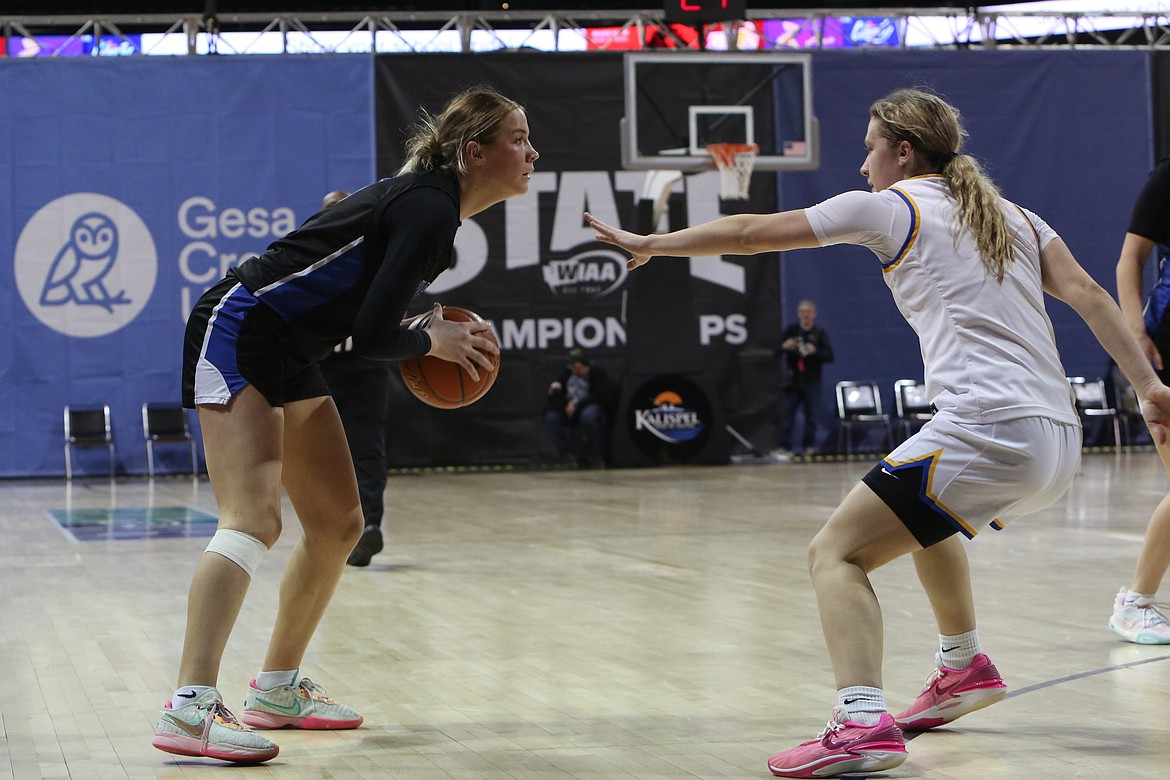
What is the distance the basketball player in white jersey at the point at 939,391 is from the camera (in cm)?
322

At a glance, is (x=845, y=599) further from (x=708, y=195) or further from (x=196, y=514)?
(x=708, y=195)

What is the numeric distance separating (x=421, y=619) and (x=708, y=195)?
422 inches

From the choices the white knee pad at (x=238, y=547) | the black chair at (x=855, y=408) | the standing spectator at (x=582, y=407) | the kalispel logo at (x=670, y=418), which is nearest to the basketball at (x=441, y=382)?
the white knee pad at (x=238, y=547)

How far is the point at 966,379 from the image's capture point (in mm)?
3279

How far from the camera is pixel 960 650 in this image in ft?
12.1

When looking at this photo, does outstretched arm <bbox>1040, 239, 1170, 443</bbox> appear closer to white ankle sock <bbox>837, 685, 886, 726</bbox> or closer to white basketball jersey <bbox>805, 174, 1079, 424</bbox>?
white basketball jersey <bbox>805, 174, 1079, 424</bbox>

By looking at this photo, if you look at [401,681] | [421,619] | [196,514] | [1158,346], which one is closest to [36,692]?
[401,681]

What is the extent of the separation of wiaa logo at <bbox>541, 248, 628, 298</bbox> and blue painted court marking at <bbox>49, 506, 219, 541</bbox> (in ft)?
18.6

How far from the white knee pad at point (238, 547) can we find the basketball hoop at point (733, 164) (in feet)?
36.0

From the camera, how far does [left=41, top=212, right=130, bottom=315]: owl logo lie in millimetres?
14906

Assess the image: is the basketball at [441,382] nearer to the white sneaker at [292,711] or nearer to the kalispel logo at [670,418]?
the white sneaker at [292,711]

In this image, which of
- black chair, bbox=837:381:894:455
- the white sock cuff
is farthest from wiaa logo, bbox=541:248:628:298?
the white sock cuff

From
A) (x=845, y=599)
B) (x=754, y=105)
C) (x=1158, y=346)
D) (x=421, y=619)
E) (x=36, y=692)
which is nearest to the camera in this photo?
(x=845, y=599)

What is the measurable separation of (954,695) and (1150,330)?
1929 mm
